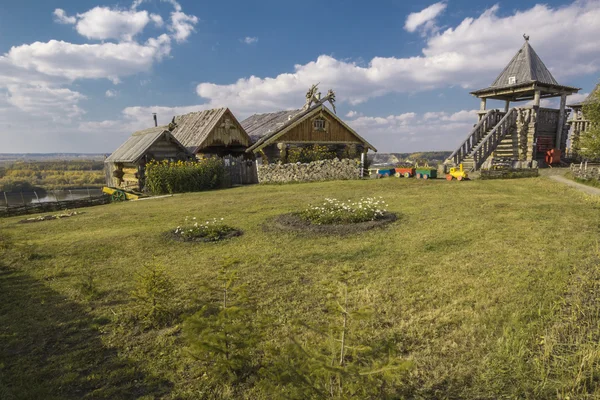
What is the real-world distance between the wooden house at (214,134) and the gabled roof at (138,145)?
1.79 m

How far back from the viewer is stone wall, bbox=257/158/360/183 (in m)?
22.8

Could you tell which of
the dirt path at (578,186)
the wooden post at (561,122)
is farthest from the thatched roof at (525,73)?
the dirt path at (578,186)

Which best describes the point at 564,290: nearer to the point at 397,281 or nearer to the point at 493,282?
the point at 493,282

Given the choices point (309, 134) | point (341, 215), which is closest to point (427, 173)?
point (309, 134)

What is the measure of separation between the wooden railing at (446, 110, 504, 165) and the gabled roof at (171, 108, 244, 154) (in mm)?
15236

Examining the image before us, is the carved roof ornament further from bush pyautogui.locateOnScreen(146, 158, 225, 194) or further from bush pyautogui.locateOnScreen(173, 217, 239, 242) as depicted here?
bush pyautogui.locateOnScreen(173, 217, 239, 242)

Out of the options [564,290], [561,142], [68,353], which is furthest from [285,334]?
[561,142]

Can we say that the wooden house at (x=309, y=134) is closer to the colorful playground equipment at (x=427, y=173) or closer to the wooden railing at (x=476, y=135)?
the colorful playground equipment at (x=427, y=173)

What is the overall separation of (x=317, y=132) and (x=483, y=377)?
22484 millimetres

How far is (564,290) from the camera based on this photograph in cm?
506

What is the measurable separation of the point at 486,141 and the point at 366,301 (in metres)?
19.0

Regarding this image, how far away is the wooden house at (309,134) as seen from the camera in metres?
23.5

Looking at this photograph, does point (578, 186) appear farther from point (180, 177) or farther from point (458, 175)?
point (180, 177)

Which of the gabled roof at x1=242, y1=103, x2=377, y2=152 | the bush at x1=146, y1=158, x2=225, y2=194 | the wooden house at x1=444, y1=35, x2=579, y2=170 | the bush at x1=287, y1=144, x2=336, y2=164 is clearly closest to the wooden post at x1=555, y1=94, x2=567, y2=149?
the wooden house at x1=444, y1=35, x2=579, y2=170
